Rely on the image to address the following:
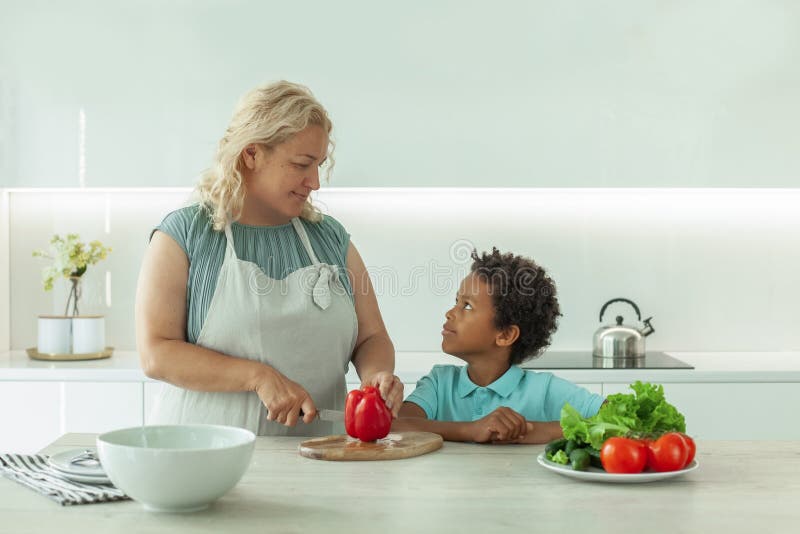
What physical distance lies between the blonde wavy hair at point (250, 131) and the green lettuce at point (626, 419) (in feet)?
3.01


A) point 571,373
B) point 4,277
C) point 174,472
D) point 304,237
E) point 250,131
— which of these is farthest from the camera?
point 4,277

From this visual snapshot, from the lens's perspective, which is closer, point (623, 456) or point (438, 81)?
point (623, 456)

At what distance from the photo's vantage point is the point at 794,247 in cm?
367

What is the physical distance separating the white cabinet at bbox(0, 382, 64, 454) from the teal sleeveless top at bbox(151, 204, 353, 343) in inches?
50.8

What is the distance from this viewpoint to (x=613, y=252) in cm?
367

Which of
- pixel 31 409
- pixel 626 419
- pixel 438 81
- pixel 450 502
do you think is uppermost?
pixel 438 81

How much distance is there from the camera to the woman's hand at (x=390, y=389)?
1816 mm

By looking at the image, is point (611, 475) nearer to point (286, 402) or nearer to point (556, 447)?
point (556, 447)

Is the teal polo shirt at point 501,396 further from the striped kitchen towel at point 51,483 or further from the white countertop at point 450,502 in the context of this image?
the striped kitchen towel at point 51,483

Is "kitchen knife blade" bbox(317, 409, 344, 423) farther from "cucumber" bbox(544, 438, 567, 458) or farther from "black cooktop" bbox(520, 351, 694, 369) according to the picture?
"black cooktop" bbox(520, 351, 694, 369)

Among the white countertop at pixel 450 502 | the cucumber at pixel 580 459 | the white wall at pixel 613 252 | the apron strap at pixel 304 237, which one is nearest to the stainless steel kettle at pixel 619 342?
the white wall at pixel 613 252

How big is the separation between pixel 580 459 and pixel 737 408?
1790 millimetres

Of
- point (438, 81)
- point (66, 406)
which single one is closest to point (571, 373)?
point (438, 81)

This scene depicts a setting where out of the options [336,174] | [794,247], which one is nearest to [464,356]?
[336,174]
